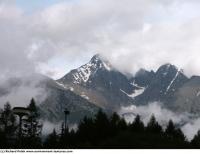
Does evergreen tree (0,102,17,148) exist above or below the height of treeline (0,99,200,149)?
above

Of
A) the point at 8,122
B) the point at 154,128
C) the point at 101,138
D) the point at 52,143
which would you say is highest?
the point at 8,122

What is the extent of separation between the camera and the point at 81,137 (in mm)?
84625

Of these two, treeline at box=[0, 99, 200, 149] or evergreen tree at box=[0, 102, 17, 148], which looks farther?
evergreen tree at box=[0, 102, 17, 148]

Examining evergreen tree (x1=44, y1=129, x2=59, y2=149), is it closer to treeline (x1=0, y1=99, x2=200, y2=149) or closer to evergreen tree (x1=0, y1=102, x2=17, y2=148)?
treeline (x1=0, y1=99, x2=200, y2=149)

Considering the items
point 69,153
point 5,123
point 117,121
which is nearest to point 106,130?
point 117,121

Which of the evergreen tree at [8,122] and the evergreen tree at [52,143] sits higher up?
the evergreen tree at [8,122]

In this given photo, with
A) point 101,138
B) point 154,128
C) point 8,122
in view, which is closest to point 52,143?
point 101,138

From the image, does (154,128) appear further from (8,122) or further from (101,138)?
(8,122)

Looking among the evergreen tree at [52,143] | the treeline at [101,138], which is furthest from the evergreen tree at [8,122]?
the evergreen tree at [52,143]

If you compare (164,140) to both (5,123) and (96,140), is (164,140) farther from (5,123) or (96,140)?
(5,123)

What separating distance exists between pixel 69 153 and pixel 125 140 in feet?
130

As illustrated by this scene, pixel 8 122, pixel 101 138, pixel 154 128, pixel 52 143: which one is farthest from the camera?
pixel 8 122

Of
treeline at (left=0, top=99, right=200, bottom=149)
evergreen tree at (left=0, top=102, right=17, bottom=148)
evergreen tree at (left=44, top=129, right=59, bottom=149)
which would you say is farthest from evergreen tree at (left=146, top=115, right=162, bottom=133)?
evergreen tree at (left=0, top=102, right=17, bottom=148)

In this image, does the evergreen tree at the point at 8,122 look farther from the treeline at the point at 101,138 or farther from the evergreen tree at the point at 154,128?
the evergreen tree at the point at 154,128
